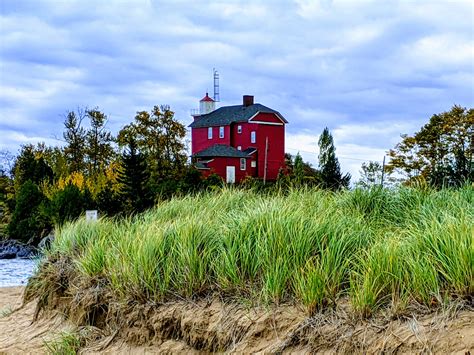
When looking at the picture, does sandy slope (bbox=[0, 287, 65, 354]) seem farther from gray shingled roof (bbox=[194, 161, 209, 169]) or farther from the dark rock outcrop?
gray shingled roof (bbox=[194, 161, 209, 169])

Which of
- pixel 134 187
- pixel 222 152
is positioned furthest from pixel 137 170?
pixel 222 152

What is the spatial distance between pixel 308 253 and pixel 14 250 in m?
20.3

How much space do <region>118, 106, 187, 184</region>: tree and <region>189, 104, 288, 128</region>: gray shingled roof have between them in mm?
5632

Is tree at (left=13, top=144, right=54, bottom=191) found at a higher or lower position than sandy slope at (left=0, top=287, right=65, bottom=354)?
higher

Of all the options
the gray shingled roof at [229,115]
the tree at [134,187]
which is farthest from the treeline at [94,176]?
the gray shingled roof at [229,115]

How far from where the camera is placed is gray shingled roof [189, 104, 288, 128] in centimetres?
4446

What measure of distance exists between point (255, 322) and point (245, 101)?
4269 centimetres

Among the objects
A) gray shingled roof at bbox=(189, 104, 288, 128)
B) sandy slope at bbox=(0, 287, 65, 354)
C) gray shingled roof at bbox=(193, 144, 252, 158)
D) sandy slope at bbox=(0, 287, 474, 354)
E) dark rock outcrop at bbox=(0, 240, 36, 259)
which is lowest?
dark rock outcrop at bbox=(0, 240, 36, 259)

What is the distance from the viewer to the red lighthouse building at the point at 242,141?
41.3m

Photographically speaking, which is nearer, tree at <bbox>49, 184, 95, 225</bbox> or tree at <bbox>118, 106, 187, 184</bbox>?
tree at <bbox>49, 184, 95, 225</bbox>

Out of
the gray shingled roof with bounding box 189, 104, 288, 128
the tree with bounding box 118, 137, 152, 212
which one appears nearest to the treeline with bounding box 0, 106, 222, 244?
the tree with bounding box 118, 137, 152, 212

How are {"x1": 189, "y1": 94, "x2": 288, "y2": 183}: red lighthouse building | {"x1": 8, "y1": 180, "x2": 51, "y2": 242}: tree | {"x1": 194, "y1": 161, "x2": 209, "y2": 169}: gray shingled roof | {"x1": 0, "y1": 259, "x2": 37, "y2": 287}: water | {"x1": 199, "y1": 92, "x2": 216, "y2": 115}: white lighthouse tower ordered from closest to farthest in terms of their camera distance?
{"x1": 0, "y1": 259, "x2": 37, "y2": 287}: water → {"x1": 8, "y1": 180, "x2": 51, "y2": 242}: tree → {"x1": 194, "y1": 161, "x2": 209, "y2": 169}: gray shingled roof → {"x1": 189, "y1": 94, "x2": 288, "y2": 183}: red lighthouse building → {"x1": 199, "y1": 92, "x2": 216, "y2": 115}: white lighthouse tower

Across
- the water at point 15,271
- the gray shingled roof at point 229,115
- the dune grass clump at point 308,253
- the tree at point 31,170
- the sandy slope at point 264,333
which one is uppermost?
the gray shingled roof at point 229,115

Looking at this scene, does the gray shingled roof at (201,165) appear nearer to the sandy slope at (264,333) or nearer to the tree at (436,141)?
the tree at (436,141)
